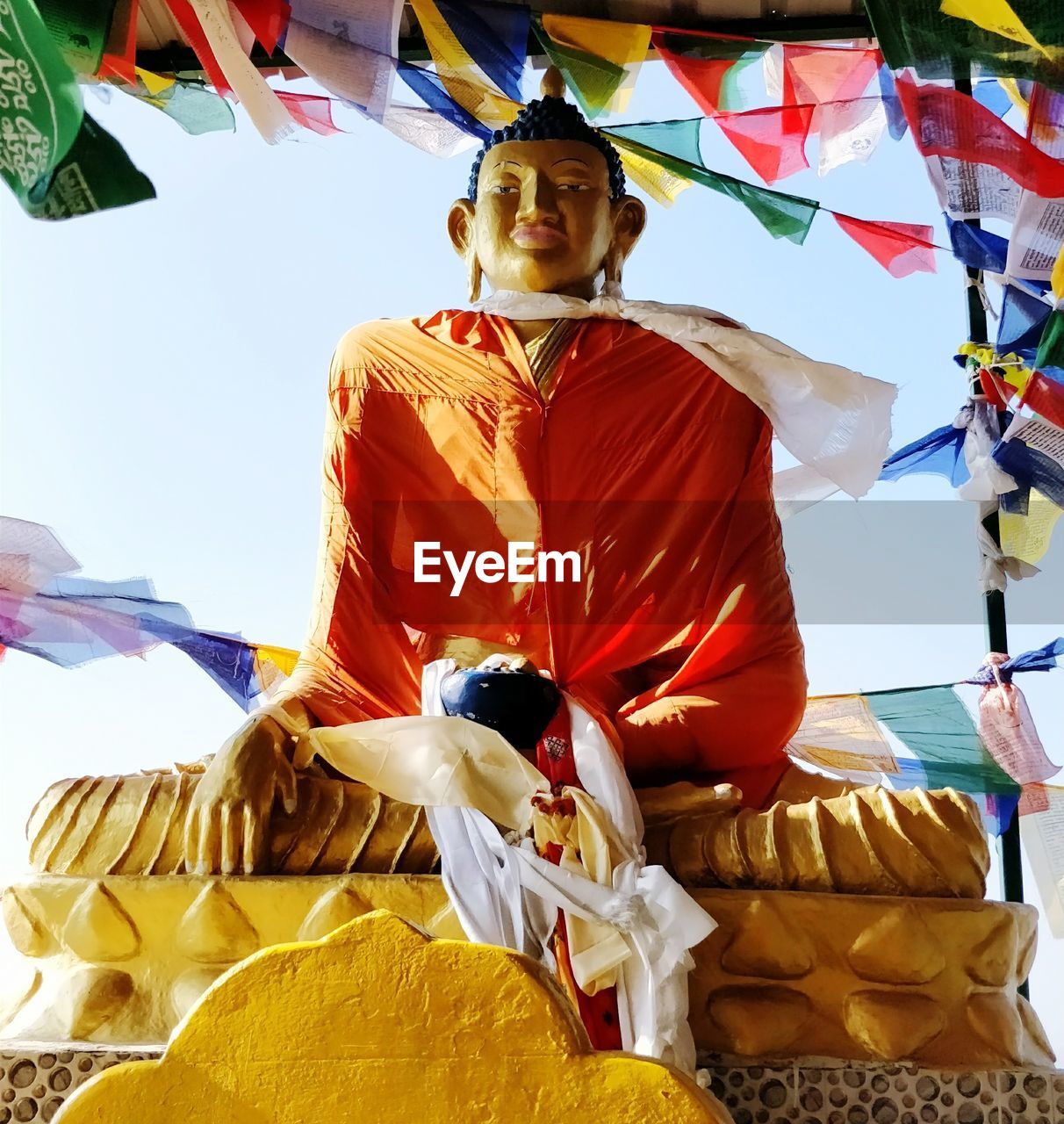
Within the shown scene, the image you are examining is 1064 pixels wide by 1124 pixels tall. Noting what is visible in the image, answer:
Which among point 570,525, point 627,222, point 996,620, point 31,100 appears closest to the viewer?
point 31,100

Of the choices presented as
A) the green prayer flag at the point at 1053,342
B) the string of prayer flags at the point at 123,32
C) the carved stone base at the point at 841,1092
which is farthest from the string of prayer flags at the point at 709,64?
the carved stone base at the point at 841,1092

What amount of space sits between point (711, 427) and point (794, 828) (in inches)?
42.2

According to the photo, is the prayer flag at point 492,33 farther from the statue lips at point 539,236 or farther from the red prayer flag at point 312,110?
the statue lips at point 539,236

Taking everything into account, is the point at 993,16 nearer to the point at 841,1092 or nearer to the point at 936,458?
the point at 936,458

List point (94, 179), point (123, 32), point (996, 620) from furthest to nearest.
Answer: point (996, 620) → point (123, 32) → point (94, 179)

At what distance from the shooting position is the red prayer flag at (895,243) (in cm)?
391

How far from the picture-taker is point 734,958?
6.97ft

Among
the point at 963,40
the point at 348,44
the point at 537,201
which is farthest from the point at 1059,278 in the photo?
the point at 348,44

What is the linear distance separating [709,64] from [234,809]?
9.17 feet

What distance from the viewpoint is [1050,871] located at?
3.80 meters

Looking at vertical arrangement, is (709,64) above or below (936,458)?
above

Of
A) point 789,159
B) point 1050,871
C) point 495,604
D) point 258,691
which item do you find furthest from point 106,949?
point 789,159

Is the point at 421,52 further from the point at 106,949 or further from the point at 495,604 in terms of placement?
the point at 106,949

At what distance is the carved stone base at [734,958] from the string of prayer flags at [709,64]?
2.71 m
